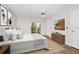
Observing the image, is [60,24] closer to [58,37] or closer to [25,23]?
[58,37]

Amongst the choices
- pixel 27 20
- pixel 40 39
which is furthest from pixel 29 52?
pixel 27 20

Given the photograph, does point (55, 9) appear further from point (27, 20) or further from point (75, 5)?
point (27, 20)

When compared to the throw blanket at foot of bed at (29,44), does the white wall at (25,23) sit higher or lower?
higher

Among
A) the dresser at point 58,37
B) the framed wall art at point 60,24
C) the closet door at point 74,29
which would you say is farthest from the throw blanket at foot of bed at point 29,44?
the closet door at point 74,29

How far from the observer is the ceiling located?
4.17 feet

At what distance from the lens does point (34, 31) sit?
1438 mm

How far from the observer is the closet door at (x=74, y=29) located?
1.38 meters

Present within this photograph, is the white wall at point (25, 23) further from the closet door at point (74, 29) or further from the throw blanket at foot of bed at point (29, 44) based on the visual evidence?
the closet door at point (74, 29)

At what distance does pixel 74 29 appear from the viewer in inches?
58.1

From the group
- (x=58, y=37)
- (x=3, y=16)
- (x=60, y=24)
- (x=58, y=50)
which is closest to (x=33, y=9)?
(x=3, y=16)

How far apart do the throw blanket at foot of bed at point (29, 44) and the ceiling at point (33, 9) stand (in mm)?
425

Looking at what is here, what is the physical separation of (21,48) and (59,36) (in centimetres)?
88

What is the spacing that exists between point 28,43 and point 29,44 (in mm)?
32

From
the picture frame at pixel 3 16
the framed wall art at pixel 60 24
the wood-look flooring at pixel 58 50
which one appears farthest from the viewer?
the framed wall art at pixel 60 24
